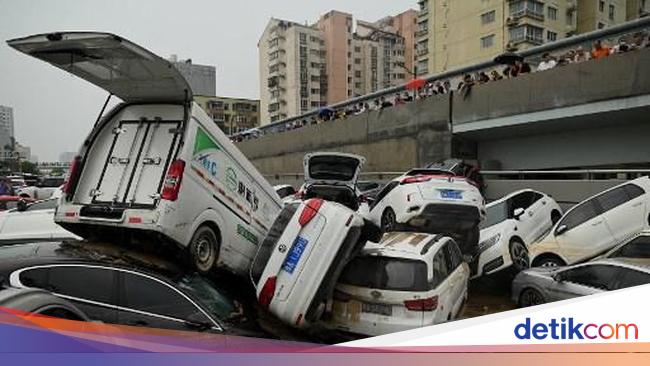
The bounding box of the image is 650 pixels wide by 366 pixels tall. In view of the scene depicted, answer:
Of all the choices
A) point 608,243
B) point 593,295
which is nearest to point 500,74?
point 608,243

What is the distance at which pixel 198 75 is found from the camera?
2613 mm

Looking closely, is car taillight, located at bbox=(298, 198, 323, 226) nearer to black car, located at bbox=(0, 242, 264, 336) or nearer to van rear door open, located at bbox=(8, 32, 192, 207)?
black car, located at bbox=(0, 242, 264, 336)

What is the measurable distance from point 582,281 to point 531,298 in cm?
59

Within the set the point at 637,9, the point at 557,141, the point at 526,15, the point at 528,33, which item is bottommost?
the point at 557,141

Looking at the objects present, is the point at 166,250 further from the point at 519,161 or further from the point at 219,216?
the point at 519,161

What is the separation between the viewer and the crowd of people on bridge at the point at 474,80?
357cm

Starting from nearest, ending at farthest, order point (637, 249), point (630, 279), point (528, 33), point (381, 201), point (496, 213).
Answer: point (630, 279)
point (637, 249)
point (381, 201)
point (496, 213)
point (528, 33)

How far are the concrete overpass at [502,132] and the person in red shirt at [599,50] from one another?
0.18 m

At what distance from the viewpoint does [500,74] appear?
11305 mm

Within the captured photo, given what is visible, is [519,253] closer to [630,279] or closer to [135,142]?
[630,279]

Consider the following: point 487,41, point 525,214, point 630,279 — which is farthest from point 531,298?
point 487,41

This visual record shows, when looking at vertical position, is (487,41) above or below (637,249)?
above

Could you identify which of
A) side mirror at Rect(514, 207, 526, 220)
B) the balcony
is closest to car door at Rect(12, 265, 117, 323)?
side mirror at Rect(514, 207, 526, 220)

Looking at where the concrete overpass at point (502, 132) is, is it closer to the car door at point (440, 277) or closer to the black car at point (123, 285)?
the car door at point (440, 277)
